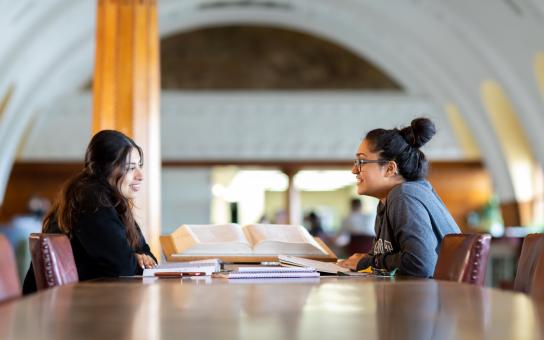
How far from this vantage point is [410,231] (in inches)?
125

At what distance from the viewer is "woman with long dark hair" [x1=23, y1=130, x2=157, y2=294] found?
10.9 ft

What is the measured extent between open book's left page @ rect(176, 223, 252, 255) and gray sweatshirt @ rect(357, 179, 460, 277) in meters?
0.57

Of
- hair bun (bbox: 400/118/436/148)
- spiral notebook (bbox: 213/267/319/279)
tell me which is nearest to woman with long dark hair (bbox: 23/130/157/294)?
spiral notebook (bbox: 213/267/319/279)

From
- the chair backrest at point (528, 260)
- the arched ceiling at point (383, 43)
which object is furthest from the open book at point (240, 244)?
the arched ceiling at point (383, 43)

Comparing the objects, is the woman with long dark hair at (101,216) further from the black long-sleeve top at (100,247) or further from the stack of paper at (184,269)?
the stack of paper at (184,269)

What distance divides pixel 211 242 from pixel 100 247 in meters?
0.50

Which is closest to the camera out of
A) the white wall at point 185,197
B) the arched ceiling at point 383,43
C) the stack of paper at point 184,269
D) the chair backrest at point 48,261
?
the chair backrest at point 48,261

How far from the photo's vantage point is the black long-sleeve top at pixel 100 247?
130 inches

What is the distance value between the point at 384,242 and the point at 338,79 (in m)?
15.7

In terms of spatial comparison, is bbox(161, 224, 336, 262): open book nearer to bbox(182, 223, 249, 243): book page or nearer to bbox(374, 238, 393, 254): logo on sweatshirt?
bbox(182, 223, 249, 243): book page

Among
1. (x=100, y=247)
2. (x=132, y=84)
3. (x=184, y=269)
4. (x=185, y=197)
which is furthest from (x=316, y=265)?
(x=185, y=197)

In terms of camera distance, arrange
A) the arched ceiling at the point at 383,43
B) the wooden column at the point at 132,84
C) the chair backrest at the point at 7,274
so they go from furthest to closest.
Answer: the arched ceiling at the point at 383,43, the wooden column at the point at 132,84, the chair backrest at the point at 7,274

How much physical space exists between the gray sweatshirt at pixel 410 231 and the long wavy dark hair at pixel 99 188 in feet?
3.50

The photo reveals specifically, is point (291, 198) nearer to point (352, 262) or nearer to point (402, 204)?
point (352, 262)
